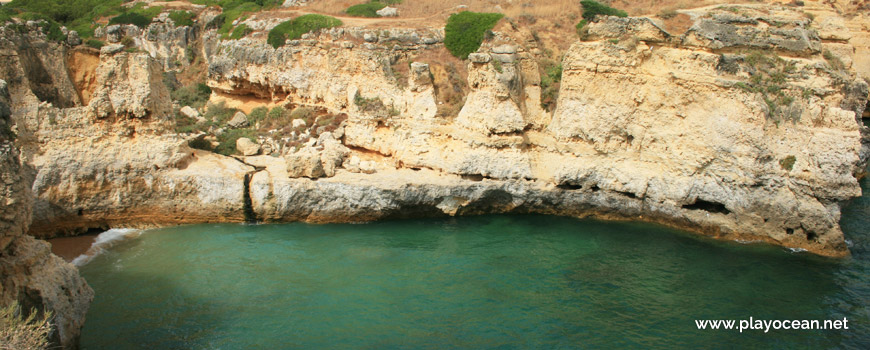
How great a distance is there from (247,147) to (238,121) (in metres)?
5.07

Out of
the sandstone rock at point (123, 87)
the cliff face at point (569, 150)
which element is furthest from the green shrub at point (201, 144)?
the sandstone rock at point (123, 87)

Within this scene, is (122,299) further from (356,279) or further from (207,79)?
(207,79)

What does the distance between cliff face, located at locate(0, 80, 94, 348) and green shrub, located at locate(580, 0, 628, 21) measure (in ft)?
69.4

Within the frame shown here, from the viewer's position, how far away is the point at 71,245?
14.4m

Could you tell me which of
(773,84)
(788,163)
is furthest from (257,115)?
(788,163)

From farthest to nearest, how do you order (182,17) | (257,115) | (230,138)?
(182,17), (257,115), (230,138)

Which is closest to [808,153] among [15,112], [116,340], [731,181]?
[731,181]

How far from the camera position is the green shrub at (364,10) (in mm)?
27188

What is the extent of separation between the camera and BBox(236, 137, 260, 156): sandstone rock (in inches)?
725

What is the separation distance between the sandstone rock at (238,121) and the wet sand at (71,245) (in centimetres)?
861

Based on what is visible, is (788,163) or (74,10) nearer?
(788,163)

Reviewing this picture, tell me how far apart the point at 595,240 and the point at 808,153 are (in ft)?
19.6

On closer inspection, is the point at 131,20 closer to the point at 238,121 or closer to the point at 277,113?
the point at 238,121

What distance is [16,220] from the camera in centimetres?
768
